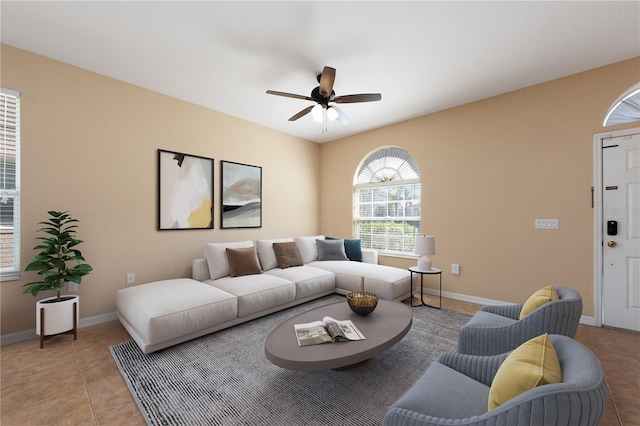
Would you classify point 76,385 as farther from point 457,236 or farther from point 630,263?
point 630,263

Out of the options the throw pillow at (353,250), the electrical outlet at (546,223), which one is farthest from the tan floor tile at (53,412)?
the electrical outlet at (546,223)

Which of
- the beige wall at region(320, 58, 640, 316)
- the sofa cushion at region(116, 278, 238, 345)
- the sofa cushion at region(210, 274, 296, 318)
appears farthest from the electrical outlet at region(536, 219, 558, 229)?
the sofa cushion at region(116, 278, 238, 345)

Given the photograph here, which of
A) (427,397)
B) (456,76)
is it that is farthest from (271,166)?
(427,397)

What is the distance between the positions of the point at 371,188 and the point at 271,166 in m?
1.97

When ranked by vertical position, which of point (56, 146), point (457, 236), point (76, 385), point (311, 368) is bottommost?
point (76, 385)

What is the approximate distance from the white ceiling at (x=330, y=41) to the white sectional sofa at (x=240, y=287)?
2280 millimetres

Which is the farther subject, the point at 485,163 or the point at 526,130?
the point at 485,163

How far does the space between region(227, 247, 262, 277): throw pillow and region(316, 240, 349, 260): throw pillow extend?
4.18 feet

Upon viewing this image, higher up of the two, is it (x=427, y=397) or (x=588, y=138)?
(x=588, y=138)

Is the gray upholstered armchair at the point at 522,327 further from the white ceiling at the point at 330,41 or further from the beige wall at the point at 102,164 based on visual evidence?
the beige wall at the point at 102,164

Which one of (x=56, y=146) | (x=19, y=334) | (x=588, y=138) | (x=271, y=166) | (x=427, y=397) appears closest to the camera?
(x=427, y=397)

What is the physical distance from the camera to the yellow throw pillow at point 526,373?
94 centimetres

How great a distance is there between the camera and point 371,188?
5176 millimetres

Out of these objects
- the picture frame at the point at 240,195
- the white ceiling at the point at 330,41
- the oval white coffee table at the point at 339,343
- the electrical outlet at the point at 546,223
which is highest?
the white ceiling at the point at 330,41
